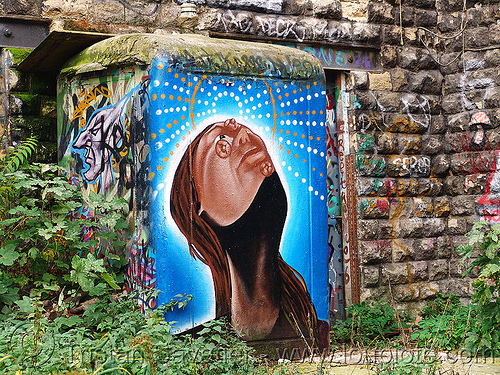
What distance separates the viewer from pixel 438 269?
770 cm

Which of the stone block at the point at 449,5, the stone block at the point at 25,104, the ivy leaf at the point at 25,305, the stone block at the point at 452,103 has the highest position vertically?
the stone block at the point at 449,5

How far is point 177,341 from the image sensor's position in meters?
4.60

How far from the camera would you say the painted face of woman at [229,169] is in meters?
5.13

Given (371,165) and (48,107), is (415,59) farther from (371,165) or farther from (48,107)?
(48,107)

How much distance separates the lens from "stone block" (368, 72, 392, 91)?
7.49 meters

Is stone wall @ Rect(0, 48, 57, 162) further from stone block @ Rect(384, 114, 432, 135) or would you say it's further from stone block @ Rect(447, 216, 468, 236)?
stone block @ Rect(447, 216, 468, 236)

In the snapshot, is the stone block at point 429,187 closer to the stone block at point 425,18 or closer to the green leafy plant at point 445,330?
the green leafy plant at point 445,330

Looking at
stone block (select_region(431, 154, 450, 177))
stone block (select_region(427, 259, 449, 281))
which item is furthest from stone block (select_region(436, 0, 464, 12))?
stone block (select_region(427, 259, 449, 281))

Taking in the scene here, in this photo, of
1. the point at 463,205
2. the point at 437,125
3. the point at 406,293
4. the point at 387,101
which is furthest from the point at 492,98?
the point at 406,293

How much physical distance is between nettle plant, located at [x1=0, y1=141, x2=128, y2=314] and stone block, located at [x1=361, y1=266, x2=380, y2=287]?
121 inches

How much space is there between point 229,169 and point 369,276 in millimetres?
2778

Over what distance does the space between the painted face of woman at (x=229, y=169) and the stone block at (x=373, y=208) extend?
2.21 m

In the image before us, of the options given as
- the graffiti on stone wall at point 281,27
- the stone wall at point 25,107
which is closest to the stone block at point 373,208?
the graffiti on stone wall at point 281,27

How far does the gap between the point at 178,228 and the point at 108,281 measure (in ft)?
2.26
